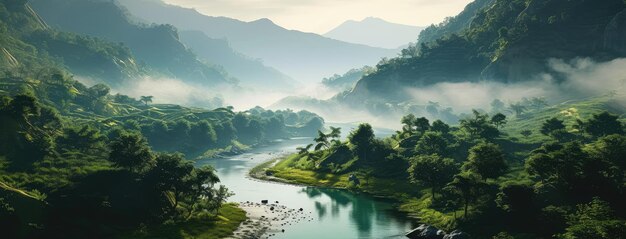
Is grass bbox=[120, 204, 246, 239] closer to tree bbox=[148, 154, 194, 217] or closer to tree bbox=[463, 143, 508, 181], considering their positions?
tree bbox=[148, 154, 194, 217]

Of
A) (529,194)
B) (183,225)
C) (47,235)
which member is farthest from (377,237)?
(47,235)

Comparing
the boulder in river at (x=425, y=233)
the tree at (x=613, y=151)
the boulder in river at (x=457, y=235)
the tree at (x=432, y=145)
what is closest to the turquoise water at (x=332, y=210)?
the boulder in river at (x=425, y=233)

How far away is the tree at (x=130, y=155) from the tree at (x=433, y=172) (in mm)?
76747

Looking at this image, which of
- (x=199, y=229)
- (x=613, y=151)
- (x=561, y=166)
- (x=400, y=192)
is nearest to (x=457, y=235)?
(x=561, y=166)

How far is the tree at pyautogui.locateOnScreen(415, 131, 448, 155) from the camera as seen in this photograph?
7441 inches

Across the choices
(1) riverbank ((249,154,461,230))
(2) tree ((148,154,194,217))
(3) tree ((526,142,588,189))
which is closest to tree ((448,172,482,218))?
(1) riverbank ((249,154,461,230))

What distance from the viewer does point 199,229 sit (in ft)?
356

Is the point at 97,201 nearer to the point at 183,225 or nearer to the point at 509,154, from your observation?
the point at 183,225

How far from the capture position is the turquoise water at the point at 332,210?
11369 cm

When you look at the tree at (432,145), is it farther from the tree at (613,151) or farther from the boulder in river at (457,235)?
the boulder in river at (457,235)

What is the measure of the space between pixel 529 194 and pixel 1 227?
358ft

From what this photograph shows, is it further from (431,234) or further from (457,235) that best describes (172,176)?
(457,235)

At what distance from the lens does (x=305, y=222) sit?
4958 inches

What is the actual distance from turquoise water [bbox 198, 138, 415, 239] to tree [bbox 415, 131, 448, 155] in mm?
42756
